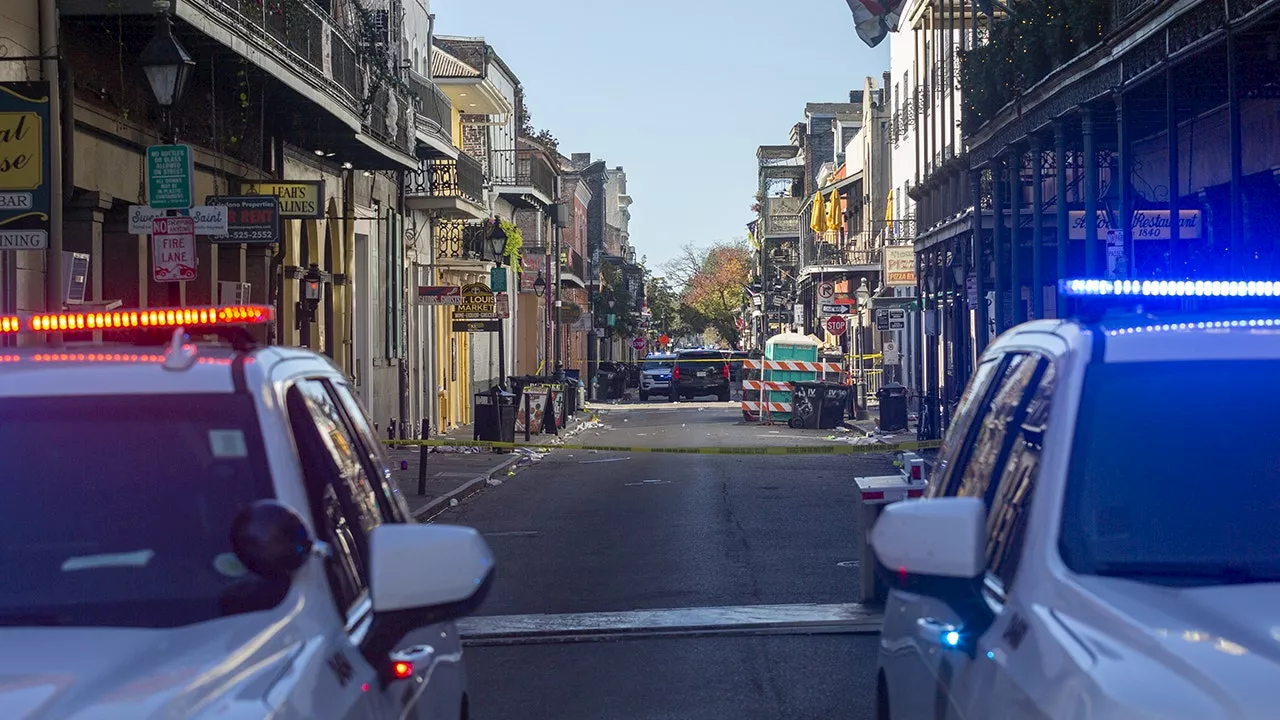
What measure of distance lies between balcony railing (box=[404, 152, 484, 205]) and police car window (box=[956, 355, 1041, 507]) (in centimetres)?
3338

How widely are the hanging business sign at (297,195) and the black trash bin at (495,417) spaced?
796 centimetres

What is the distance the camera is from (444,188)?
A: 39.4m

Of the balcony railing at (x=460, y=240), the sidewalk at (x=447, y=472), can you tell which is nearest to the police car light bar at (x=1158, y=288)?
the sidewalk at (x=447, y=472)

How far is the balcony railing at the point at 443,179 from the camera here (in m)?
38.8

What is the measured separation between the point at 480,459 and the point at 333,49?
21.9 feet

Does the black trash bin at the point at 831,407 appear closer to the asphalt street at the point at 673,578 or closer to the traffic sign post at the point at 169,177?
the asphalt street at the point at 673,578

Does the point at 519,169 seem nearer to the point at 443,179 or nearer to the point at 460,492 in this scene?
the point at 443,179

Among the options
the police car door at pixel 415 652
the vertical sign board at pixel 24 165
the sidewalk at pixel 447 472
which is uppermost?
the vertical sign board at pixel 24 165

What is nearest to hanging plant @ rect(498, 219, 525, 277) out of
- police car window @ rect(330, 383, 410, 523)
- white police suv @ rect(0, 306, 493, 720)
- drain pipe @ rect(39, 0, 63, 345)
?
drain pipe @ rect(39, 0, 63, 345)

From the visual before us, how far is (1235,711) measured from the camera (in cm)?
280

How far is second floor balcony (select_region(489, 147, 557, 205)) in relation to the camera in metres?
56.6

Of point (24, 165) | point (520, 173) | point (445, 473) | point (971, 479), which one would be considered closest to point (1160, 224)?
point (445, 473)

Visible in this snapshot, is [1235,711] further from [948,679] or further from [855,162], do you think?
[855,162]

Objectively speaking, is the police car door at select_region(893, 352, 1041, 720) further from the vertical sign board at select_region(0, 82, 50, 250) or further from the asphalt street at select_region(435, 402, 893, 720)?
the vertical sign board at select_region(0, 82, 50, 250)
